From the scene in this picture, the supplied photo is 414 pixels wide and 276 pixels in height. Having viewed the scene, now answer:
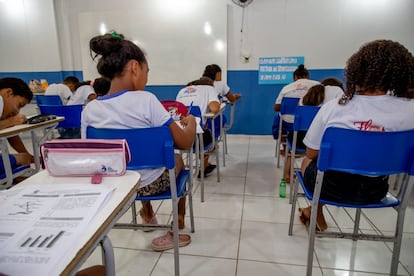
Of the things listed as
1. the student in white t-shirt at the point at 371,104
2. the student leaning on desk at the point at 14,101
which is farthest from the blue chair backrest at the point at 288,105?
the student leaning on desk at the point at 14,101

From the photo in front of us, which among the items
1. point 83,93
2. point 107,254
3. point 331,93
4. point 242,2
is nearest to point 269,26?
point 242,2

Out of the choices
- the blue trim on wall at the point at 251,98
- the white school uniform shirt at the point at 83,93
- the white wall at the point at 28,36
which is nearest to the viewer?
the white school uniform shirt at the point at 83,93

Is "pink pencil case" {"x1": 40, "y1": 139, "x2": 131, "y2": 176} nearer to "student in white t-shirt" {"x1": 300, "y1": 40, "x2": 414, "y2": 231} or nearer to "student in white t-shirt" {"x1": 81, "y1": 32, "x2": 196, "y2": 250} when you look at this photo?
"student in white t-shirt" {"x1": 81, "y1": 32, "x2": 196, "y2": 250}

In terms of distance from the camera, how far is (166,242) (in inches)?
68.7

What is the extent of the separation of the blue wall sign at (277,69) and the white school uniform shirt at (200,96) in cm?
194

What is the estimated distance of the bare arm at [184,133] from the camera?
127 centimetres

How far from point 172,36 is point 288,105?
2479 mm

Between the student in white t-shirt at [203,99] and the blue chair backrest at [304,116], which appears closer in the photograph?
the blue chair backrest at [304,116]

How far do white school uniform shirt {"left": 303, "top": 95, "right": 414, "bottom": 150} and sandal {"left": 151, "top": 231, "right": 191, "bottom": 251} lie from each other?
1.12 meters

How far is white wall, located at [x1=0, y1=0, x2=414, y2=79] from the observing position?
397 centimetres

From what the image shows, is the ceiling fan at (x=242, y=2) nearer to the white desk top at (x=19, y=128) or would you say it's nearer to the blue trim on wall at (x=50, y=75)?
the blue trim on wall at (x=50, y=75)

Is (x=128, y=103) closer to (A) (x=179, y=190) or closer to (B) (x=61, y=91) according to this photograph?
(A) (x=179, y=190)

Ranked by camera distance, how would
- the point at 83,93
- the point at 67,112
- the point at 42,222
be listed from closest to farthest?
the point at 42,222, the point at 67,112, the point at 83,93

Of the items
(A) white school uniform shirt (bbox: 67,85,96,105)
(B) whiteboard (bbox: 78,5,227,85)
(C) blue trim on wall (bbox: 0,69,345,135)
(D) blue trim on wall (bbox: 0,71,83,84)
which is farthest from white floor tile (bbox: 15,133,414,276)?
(D) blue trim on wall (bbox: 0,71,83,84)
